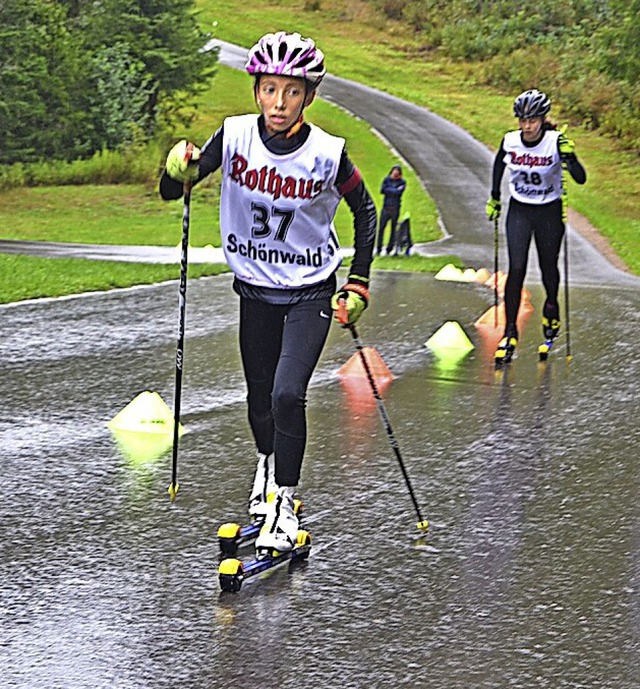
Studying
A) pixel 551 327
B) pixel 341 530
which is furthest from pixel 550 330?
pixel 341 530

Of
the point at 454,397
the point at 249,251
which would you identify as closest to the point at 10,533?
the point at 249,251

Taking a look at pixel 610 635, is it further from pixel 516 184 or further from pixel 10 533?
pixel 516 184

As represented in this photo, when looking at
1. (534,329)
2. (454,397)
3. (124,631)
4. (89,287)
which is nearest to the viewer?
(124,631)

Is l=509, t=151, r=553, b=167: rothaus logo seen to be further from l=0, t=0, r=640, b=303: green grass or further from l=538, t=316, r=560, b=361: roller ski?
l=0, t=0, r=640, b=303: green grass

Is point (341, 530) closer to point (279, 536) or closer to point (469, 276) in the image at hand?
point (279, 536)

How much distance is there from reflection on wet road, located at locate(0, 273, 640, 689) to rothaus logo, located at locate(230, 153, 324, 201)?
4.83 ft

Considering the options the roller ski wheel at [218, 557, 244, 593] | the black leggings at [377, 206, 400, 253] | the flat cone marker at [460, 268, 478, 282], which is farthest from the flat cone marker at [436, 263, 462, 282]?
the roller ski wheel at [218, 557, 244, 593]

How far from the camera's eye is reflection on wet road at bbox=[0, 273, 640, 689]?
467 cm

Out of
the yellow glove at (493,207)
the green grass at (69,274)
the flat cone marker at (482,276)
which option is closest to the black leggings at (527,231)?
the yellow glove at (493,207)

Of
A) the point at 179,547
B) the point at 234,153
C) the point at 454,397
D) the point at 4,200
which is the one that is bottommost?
the point at 4,200

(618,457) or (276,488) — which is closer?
(276,488)

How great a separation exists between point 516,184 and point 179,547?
589cm

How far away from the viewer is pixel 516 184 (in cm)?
1101

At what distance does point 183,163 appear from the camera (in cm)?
539
